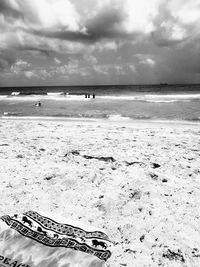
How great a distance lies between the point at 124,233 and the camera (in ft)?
8.82

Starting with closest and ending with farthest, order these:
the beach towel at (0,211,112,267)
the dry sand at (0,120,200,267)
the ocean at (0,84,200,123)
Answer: the beach towel at (0,211,112,267) → the dry sand at (0,120,200,267) → the ocean at (0,84,200,123)

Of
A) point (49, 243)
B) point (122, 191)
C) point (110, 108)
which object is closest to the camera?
point (49, 243)

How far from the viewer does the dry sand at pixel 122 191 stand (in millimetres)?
2508

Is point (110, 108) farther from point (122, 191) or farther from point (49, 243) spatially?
point (49, 243)

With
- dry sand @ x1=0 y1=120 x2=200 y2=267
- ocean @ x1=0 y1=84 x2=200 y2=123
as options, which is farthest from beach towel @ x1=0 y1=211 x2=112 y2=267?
ocean @ x1=0 y1=84 x2=200 y2=123

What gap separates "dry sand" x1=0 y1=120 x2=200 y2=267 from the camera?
98.7 inches

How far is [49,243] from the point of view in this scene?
238 cm

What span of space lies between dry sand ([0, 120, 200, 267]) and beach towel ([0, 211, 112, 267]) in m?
0.21

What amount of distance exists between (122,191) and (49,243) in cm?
149

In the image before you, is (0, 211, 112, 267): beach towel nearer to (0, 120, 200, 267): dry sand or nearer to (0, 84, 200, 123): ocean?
(0, 120, 200, 267): dry sand

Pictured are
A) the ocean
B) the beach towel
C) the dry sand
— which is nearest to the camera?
the beach towel

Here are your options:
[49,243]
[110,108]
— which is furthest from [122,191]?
[110,108]

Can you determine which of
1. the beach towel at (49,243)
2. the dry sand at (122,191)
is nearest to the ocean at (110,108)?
the dry sand at (122,191)

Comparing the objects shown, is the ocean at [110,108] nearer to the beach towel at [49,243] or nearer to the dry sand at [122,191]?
the dry sand at [122,191]
